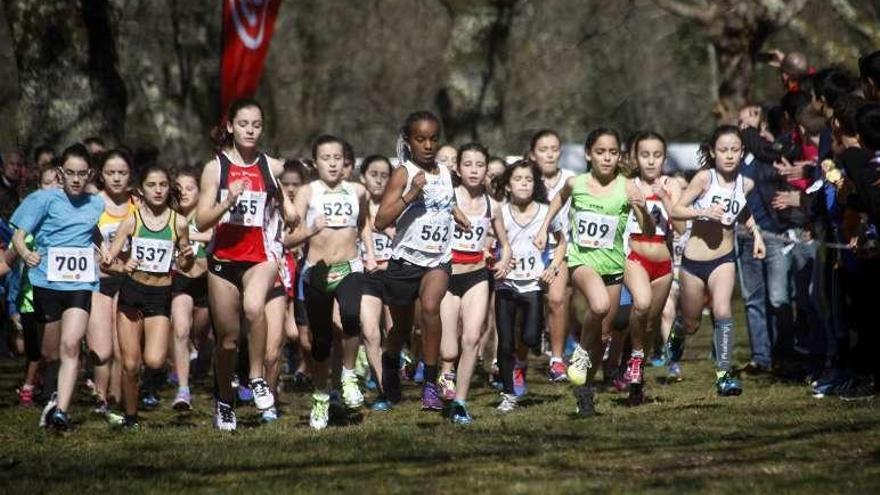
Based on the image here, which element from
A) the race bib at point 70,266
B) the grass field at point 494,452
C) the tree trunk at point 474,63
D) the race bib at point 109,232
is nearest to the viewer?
the grass field at point 494,452

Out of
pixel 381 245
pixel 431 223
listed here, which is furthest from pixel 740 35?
pixel 431 223

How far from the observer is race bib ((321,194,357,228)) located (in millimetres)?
14523

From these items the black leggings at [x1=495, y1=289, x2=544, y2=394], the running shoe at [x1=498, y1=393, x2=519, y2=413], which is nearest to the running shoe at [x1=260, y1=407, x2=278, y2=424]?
the running shoe at [x1=498, y1=393, x2=519, y2=413]

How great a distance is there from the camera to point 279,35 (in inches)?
1881

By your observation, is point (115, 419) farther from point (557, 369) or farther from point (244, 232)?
point (557, 369)

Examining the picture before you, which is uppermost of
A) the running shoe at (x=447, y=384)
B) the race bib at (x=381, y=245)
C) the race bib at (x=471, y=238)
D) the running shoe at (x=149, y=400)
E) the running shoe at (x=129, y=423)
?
the race bib at (x=471, y=238)

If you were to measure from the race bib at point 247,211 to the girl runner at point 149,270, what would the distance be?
1300 millimetres

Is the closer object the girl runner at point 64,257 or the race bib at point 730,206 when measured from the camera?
the girl runner at point 64,257

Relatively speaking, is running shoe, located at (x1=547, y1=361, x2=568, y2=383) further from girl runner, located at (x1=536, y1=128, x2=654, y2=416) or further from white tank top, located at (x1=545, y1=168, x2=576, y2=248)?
girl runner, located at (x1=536, y1=128, x2=654, y2=416)

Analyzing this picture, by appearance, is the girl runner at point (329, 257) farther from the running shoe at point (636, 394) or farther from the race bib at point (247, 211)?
the running shoe at point (636, 394)

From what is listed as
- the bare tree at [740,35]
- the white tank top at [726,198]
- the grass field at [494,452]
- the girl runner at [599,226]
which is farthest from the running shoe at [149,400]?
the bare tree at [740,35]

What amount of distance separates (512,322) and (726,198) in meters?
2.01

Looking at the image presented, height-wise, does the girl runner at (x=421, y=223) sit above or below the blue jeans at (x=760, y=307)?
above

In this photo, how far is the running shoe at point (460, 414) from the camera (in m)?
13.5
